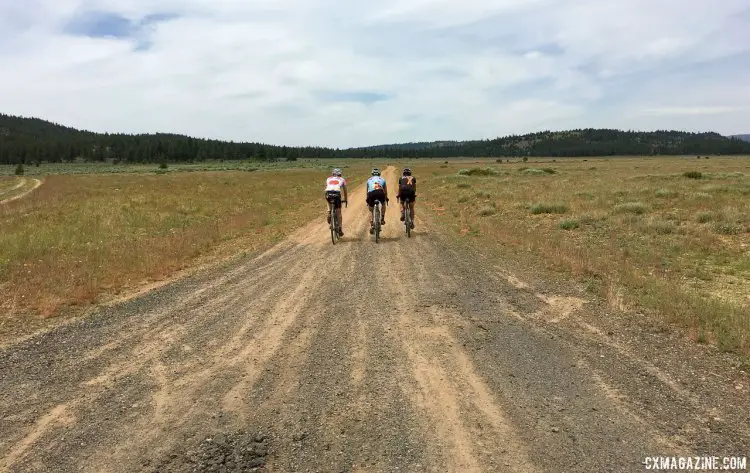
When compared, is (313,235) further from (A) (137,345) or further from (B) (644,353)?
(B) (644,353)

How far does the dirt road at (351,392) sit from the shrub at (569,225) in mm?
9603

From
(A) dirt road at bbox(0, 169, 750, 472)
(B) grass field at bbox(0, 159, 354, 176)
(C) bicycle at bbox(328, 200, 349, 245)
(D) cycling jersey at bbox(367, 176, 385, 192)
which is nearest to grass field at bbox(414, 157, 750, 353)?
(A) dirt road at bbox(0, 169, 750, 472)

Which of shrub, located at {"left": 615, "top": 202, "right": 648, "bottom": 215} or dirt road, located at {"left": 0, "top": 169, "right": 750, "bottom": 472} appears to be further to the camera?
shrub, located at {"left": 615, "top": 202, "right": 648, "bottom": 215}

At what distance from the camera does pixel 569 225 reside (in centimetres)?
1712

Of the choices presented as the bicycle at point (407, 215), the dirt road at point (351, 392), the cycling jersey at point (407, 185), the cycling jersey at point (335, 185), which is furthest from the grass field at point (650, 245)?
the cycling jersey at point (335, 185)

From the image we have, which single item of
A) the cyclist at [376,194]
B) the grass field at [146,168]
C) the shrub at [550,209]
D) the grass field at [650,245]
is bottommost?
the grass field at [650,245]

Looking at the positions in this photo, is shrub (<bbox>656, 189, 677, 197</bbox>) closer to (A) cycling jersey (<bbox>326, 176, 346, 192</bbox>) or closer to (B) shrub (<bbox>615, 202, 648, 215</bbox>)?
(B) shrub (<bbox>615, 202, 648, 215</bbox>)

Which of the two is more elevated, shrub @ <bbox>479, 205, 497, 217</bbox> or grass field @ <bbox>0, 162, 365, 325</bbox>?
shrub @ <bbox>479, 205, 497, 217</bbox>

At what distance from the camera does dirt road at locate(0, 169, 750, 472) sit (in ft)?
12.7

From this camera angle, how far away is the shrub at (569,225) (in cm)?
1706

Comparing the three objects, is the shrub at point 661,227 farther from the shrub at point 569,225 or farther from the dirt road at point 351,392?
the dirt road at point 351,392

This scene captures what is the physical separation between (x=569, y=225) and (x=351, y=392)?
47.3 feet

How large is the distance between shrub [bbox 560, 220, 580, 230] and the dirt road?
378 inches

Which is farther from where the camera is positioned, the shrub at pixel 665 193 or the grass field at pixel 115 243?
the shrub at pixel 665 193
